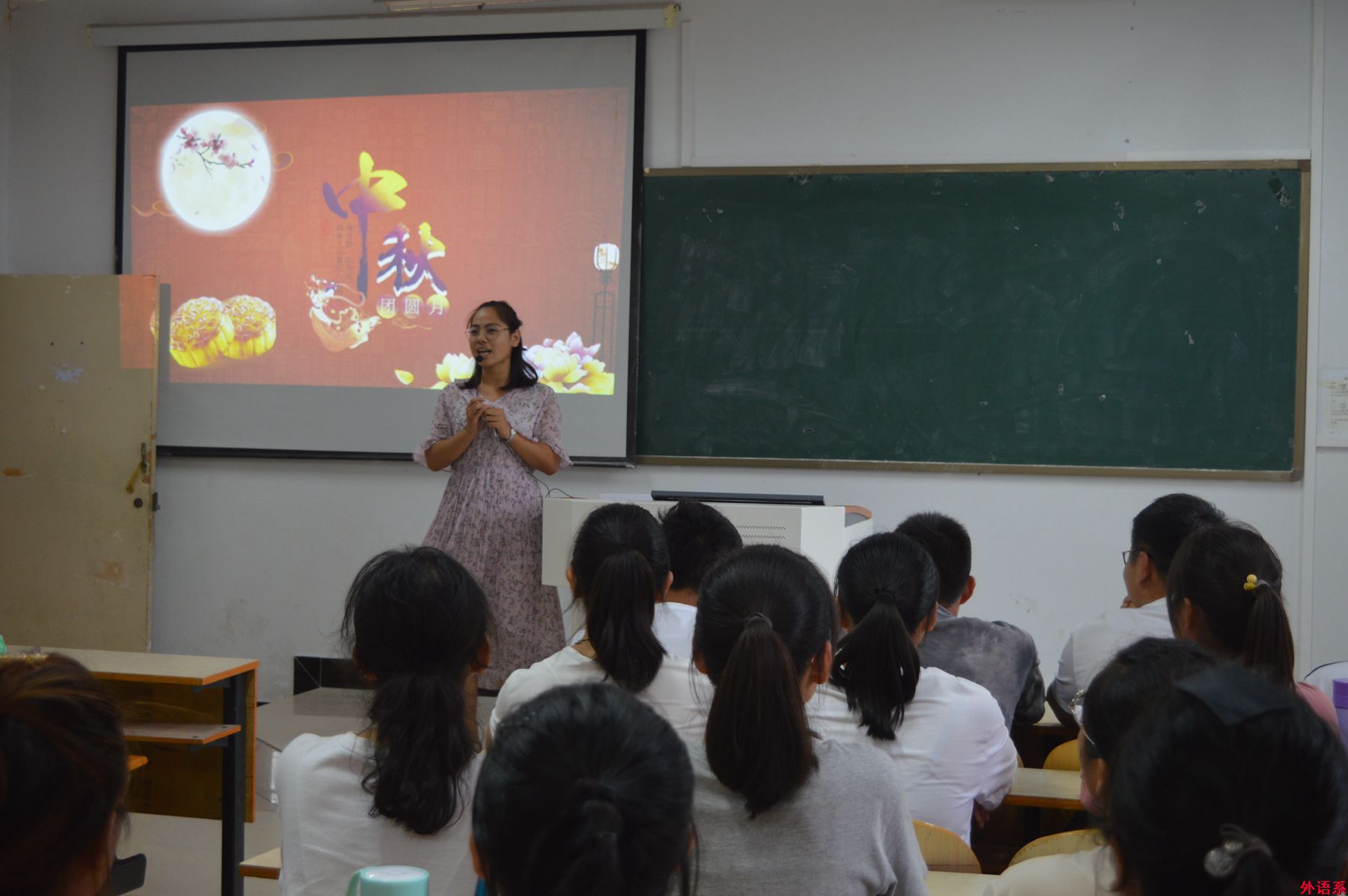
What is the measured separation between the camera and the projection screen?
4414 mm

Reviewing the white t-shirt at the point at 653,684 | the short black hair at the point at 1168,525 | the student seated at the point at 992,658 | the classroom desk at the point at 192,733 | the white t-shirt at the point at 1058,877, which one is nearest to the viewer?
the white t-shirt at the point at 1058,877

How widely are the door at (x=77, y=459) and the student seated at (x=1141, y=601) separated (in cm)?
384

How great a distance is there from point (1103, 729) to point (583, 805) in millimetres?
676

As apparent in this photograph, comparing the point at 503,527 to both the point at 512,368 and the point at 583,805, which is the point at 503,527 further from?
the point at 583,805

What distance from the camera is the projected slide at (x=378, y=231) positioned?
14.5ft

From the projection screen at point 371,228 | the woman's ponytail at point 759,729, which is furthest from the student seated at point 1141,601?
the projection screen at point 371,228

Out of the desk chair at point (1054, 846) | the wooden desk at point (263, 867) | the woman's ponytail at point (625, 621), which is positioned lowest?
the wooden desk at point (263, 867)

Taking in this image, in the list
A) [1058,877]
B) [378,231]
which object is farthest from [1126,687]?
[378,231]

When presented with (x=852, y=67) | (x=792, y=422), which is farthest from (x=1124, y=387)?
(x=852, y=67)

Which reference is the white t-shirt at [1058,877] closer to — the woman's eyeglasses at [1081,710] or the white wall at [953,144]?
the woman's eyeglasses at [1081,710]

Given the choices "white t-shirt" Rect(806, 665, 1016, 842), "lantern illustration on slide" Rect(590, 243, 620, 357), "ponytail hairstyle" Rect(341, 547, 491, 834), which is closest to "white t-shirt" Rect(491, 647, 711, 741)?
"white t-shirt" Rect(806, 665, 1016, 842)

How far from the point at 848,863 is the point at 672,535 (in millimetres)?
→ 1368

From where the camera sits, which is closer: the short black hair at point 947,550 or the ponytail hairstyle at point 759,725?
the ponytail hairstyle at point 759,725

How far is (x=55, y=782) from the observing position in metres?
0.81
